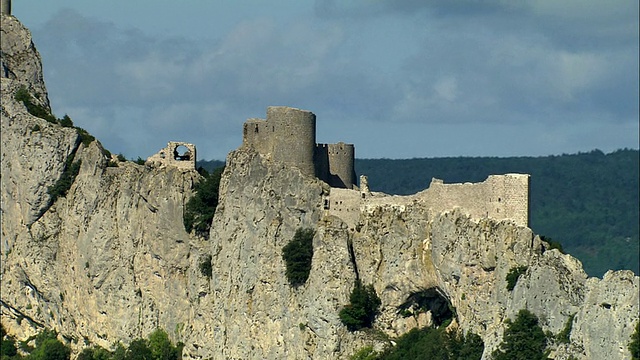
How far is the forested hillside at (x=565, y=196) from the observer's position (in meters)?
161

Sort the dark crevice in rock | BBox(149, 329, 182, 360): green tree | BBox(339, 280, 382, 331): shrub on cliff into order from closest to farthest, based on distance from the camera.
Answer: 1. BBox(339, 280, 382, 331): shrub on cliff
2. the dark crevice in rock
3. BBox(149, 329, 182, 360): green tree

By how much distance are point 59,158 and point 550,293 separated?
28.7 meters

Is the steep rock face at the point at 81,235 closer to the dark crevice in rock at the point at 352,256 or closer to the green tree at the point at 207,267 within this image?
the green tree at the point at 207,267

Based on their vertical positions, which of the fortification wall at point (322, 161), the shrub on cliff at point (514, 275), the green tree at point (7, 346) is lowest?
the green tree at point (7, 346)

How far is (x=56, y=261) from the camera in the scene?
91.9 meters

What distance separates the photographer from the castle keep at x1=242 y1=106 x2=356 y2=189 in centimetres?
8056

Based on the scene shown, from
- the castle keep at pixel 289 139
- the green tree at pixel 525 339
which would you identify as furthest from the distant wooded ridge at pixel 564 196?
the green tree at pixel 525 339

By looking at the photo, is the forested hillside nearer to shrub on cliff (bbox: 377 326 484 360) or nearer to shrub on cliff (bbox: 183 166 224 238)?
shrub on cliff (bbox: 183 166 224 238)

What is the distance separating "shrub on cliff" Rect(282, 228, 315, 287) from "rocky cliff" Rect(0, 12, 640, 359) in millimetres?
400

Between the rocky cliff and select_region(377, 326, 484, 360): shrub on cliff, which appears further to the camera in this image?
select_region(377, 326, 484, 360): shrub on cliff

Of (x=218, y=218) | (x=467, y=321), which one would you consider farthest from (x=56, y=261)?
(x=467, y=321)

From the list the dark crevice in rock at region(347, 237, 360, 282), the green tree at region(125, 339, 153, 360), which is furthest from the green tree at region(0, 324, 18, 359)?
the dark crevice in rock at region(347, 237, 360, 282)

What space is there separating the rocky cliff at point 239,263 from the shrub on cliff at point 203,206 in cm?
45

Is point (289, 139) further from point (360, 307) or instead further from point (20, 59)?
point (20, 59)
